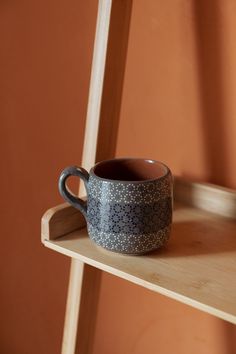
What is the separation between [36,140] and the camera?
30.7 inches

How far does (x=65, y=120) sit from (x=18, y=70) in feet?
0.37

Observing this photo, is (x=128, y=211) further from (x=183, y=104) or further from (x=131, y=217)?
(x=183, y=104)

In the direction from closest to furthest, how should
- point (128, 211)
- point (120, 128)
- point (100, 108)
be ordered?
point (128, 211), point (100, 108), point (120, 128)

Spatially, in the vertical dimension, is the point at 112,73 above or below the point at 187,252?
above

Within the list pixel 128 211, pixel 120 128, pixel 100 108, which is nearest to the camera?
pixel 128 211

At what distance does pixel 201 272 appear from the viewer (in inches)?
18.0

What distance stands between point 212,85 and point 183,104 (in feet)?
0.15

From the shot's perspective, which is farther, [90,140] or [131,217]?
[90,140]

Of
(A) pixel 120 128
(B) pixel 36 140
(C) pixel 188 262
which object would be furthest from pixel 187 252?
(B) pixel 36 140

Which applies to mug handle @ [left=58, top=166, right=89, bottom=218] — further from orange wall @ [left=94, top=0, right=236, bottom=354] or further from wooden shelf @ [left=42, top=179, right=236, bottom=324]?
orange wall @ [left=94, top=0, right=236, bottom=354]

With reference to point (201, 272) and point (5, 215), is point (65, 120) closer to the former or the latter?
point (5, 215)

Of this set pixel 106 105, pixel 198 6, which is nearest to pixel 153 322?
pixel 106 105

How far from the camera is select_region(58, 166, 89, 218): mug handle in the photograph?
492 mm

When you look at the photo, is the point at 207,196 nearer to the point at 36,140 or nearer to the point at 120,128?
the point at 120,128
